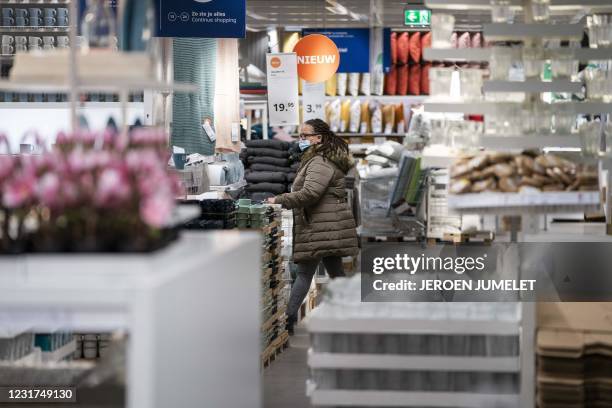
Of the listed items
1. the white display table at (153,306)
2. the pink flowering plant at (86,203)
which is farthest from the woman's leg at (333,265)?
the pink flowering plant at (86,203)

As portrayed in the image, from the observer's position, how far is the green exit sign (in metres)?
16.7

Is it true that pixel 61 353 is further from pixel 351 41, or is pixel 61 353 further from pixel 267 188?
pixel 351 41

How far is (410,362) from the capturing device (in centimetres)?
428

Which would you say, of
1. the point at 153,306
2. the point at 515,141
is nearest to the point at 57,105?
the point at 515,141

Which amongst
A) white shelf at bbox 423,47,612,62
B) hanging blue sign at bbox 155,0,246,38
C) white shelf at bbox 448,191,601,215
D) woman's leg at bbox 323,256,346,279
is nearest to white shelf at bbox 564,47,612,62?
white shelf at bbox 423,47,612,62

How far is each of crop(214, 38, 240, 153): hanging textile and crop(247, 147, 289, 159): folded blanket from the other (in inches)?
9.6

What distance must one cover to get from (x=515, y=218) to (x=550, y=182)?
271mm

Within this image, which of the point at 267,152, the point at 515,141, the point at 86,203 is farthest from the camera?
the point at 267,152

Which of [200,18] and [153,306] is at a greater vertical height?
[200,18]

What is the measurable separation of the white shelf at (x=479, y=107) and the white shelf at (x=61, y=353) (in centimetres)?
273

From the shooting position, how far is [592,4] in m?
5.27

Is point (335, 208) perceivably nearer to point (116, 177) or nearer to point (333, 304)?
point (333, 304)

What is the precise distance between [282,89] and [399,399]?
8.34 meters

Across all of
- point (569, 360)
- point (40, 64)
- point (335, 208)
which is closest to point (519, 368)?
point (569, 360)
